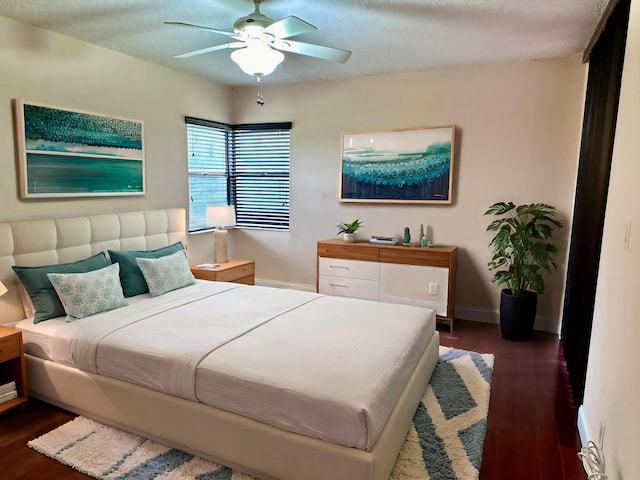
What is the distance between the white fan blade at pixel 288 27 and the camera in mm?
2459

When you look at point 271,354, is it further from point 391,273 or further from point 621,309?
point 391,273

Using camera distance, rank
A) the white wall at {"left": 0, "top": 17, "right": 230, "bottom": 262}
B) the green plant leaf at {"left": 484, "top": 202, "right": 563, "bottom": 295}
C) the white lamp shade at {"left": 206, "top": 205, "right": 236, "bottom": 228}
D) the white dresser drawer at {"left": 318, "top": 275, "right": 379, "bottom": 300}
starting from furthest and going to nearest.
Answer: the white lamp shade at {"left": 206, "top": 205, "right": 236, "bottom": 228}
the white dresser drawer at {"left": 318, "top": 275, "right": 379, "bottom": 300}
the green plant leaf at {"left": 484, "top": 202, "right": 563, "bottom": 295}
the white wall at {"left": 0, "top": 17, "right": 230, "bottom": 262}

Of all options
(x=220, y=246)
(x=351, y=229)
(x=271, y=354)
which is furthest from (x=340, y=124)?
(x=271, y=354)

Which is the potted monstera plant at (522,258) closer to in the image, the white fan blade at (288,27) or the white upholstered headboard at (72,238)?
the white fan blade at (288,27)

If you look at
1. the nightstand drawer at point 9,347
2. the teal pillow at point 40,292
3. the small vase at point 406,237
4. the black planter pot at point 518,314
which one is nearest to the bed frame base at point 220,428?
the nightstand drawer at point 9,347

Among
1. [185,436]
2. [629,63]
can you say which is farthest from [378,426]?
[629,63]

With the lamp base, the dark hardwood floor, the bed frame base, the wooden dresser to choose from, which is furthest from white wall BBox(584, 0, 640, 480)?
the lamp base

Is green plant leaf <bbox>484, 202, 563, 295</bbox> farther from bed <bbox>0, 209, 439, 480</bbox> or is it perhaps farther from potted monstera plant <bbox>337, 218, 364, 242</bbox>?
potted monstera plant <bbox>337, 218, 364, 242</bbox>

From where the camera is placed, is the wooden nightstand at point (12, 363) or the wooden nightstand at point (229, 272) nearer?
the wooden nightstand at point (12, 363)

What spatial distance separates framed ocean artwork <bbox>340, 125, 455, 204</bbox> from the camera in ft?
14.6

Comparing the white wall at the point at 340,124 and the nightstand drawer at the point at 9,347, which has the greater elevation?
the white wall at the point at 340,124

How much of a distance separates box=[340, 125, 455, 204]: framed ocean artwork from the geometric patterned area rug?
2.37 m

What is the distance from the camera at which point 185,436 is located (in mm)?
2223

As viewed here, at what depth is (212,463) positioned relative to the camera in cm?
219
